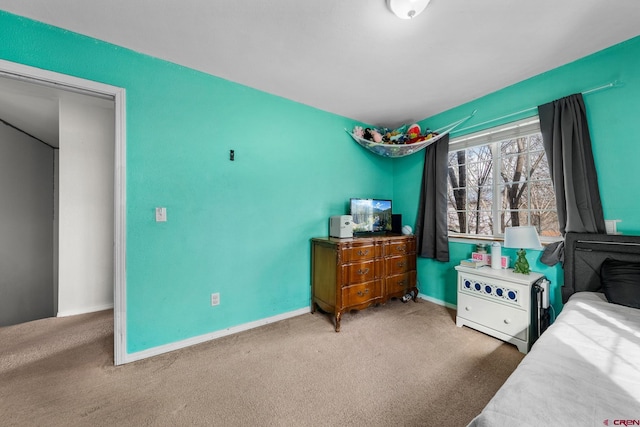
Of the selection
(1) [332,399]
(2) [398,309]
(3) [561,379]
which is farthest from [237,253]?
(3) [561,379]

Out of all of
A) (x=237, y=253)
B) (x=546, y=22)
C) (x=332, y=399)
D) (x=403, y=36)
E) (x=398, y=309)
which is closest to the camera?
(x=332, y=399)

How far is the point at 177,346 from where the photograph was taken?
196 cm

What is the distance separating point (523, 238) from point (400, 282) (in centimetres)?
127

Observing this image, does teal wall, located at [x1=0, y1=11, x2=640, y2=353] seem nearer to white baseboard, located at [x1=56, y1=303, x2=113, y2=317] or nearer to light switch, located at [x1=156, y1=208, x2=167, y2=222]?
light switch, located at [x1=156, y1=208, x2=167, y2=222]

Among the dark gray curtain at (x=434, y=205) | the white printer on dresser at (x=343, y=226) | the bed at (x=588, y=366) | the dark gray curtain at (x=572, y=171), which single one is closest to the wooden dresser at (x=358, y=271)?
the white printer on dresser at (x=343, y=226)

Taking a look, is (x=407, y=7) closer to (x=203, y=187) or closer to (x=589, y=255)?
(x=203, y=187)

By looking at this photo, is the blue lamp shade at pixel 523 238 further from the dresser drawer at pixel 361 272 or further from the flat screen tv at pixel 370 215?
the flat screen tv at pixel 370 215

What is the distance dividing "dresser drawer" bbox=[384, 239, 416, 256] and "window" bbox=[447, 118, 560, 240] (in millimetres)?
587

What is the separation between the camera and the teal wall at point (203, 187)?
1.79m

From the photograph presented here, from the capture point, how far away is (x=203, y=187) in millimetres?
2084

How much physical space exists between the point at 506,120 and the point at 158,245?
348 cm

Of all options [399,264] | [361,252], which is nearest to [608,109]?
[399,264]

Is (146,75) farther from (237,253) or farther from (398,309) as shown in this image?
(398,309)

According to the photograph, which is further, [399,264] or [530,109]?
[399,264]
